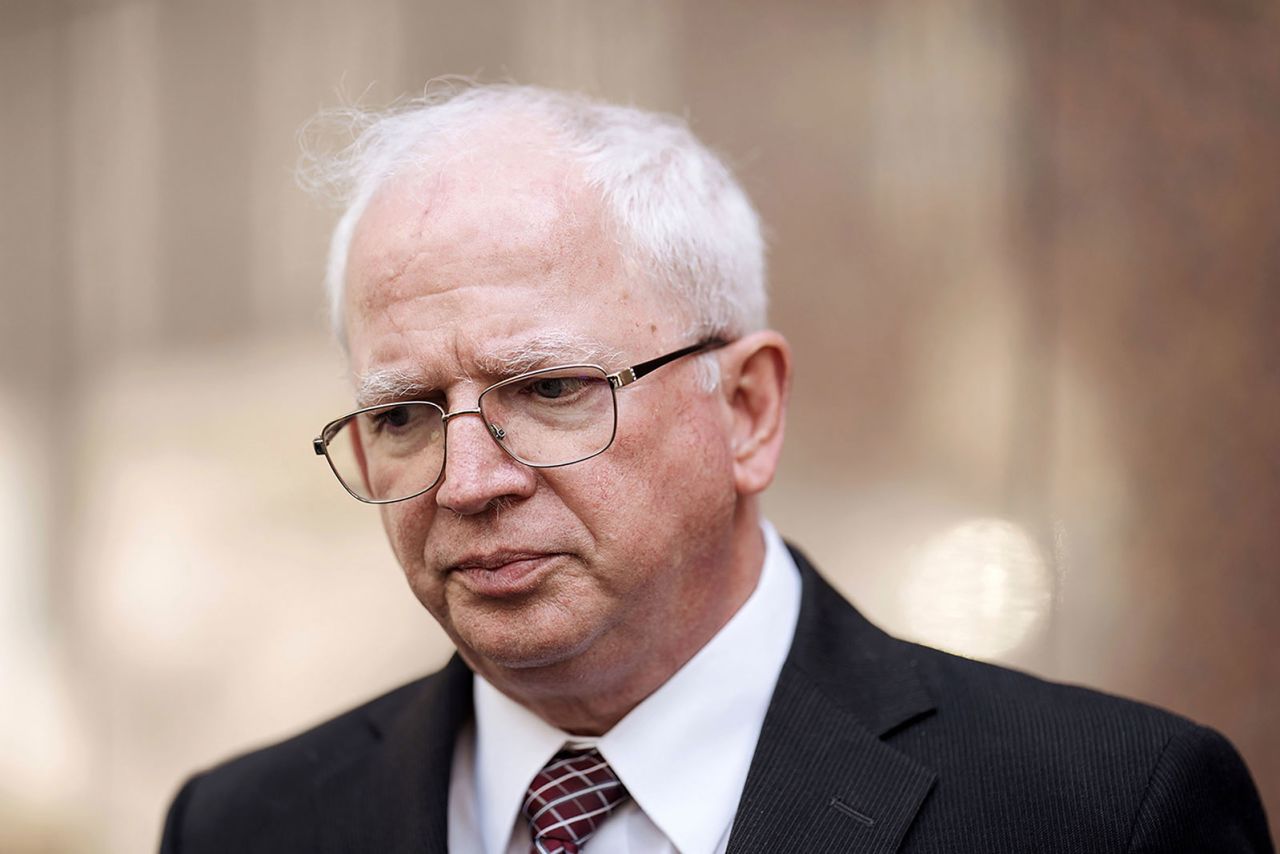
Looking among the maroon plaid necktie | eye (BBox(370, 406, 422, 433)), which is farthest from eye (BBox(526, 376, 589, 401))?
the maroon plaid necktie

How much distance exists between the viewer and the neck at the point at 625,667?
2047 mm

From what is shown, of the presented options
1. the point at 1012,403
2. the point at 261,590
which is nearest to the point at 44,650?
the point at 261,590

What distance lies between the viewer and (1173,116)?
317 cm

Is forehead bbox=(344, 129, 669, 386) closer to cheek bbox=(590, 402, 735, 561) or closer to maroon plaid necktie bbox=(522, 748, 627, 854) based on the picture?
cheek bbox=(590, 402, 735, 561)

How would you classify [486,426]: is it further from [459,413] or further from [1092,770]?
[1092,770]

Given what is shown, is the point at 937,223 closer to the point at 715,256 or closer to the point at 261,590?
the point at 715,256

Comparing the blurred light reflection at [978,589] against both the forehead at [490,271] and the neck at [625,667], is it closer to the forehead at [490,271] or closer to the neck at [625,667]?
the neck at [625,667]

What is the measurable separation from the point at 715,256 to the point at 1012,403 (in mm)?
1391

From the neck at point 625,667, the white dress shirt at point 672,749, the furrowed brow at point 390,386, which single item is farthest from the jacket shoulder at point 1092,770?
the furrowed brow at point 390,386

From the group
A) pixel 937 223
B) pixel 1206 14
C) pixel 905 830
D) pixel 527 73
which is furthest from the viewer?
pixel 527 73

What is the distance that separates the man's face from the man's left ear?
0.10 m

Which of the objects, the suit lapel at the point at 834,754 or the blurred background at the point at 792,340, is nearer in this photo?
the suit lapel at the point at 834,754

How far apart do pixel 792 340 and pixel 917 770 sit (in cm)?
168

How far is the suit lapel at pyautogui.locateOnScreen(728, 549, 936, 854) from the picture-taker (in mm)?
1928
